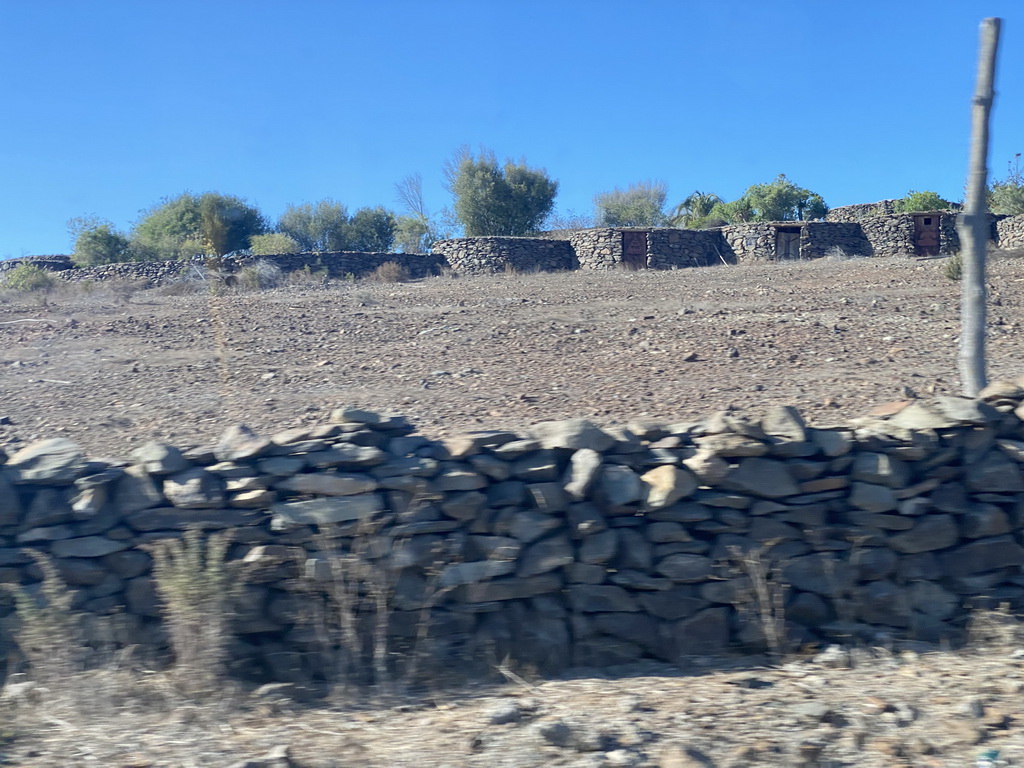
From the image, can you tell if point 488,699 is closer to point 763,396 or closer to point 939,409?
point 939,409

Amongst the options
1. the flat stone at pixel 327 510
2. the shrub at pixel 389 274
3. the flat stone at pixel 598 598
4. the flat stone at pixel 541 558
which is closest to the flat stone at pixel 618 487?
the flat stone at pixel 541 558

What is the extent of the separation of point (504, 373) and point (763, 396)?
8.23 ft

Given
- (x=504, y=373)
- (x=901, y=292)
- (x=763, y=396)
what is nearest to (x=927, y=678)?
(x=763, y=396)

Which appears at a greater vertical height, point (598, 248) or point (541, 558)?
point (598, 248)

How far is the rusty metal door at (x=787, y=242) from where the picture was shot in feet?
75.2

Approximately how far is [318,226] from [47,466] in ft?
107

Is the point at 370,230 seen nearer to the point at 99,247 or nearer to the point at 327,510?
the point at 99,247

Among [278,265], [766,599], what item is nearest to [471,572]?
[766,599]

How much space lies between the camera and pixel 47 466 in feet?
15.5

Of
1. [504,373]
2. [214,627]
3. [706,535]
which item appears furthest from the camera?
[504,373]

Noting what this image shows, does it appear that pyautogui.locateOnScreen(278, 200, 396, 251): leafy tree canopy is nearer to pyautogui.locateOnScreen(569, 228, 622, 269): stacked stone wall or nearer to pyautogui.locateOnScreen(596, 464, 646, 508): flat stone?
pyautogui.locateOnScreen(569, 228, 622, 269): stacked stone wall

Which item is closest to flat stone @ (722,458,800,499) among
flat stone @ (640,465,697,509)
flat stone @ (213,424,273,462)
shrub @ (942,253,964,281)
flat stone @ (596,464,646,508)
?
flat stone @ (640,465,697,509)

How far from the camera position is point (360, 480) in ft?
15.5

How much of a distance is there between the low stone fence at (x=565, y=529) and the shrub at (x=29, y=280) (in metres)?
16.6
